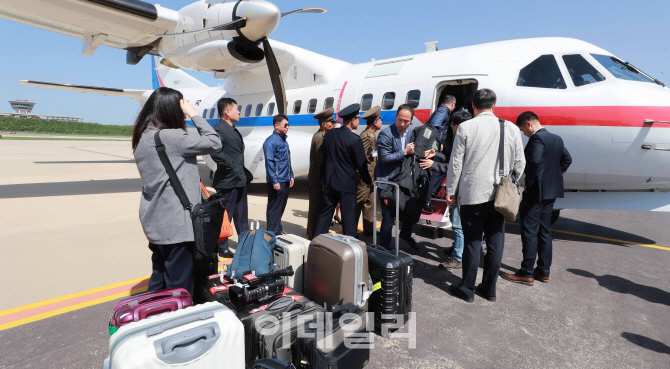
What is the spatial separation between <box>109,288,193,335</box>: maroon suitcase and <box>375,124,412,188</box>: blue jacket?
253 centimetres

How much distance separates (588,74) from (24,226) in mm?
9036

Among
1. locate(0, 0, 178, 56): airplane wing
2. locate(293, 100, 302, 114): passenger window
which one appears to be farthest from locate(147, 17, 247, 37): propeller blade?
locate(293, 100, 302, 114): passenger window

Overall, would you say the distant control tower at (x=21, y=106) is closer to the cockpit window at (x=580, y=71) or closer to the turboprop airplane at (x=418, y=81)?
the turboprop airplane at (x=418, y=81)

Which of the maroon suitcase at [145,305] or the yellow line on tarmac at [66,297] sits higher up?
the maroon suitcase at [145,305]

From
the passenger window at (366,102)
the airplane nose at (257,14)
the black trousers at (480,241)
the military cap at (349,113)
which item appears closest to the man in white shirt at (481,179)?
the black trousers at (480,241)

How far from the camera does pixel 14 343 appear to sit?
2.64 metres

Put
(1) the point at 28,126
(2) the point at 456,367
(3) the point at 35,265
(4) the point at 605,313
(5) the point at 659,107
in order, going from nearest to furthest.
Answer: (2) the point at 456,367, (4) the point at 605,313, (3) the point at 35,265, (5) the point at 659,107, (1) the point at 28,126

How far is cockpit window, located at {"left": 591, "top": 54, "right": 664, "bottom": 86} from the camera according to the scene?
202 inches

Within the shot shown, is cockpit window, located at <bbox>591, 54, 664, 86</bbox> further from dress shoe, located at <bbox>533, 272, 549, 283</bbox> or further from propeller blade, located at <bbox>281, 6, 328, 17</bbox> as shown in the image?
propeller blade, located at <bbox>281, 6, 328, 17</bbox>

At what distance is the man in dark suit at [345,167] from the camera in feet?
12.4

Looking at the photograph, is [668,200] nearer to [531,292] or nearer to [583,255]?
[583,255]

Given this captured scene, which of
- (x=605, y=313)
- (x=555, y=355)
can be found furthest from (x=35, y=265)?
(x=605, y=313)

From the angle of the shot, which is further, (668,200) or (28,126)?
(28,126)

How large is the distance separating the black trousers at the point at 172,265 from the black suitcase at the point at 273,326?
18.0 inches
